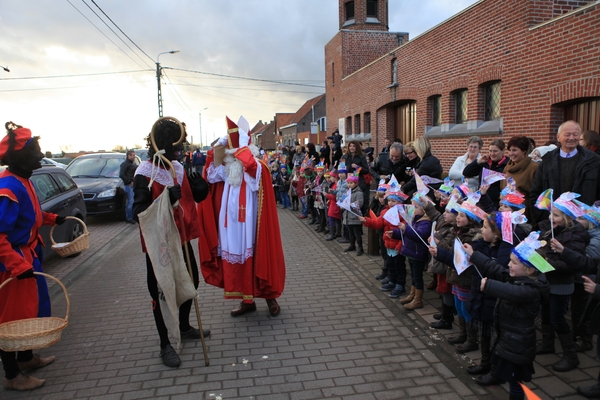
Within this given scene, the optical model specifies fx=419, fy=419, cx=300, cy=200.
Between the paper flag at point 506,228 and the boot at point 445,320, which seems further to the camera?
the boot at point 445,320

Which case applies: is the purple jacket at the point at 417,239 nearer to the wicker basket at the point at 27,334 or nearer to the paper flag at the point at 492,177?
the paper flag at the point at 492,177

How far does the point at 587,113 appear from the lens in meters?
7.86

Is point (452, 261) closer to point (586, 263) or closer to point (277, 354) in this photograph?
point (586, 263)

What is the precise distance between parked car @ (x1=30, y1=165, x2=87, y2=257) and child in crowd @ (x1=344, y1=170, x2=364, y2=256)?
4.96 meters

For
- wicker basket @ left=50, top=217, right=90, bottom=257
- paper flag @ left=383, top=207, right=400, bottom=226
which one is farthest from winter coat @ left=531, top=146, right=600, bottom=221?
A: wicker basket @ left=50, top=217, right=90, bottom=257

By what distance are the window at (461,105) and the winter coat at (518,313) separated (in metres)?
9.53

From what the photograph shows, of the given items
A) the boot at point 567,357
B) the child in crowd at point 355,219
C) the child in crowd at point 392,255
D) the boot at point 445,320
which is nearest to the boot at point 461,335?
the boot at point 445,320

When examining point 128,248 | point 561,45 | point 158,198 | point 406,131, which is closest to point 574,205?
point 158,198

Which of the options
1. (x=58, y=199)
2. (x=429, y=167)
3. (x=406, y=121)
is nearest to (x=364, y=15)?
(x=406, y=121)

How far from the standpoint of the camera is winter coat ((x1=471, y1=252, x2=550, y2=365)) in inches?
114

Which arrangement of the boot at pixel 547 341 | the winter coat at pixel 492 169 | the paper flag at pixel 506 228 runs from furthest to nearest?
the winter coat at pixel 492 169 → the boot at pixel 547 341 → the paper flag at pixel 506 228

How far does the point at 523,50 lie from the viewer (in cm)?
909

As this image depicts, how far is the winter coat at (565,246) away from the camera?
11.3 ft

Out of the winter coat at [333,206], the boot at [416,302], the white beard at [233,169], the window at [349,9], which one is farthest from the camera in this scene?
the window at [349,9]
